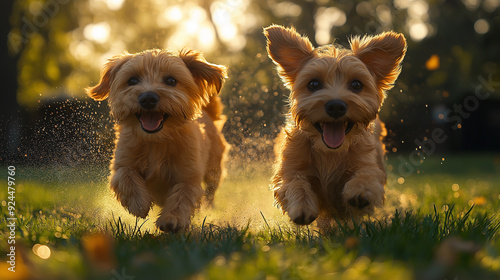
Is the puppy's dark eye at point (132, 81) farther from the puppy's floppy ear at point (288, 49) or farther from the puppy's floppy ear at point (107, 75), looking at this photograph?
the puppy's floppy ear at point (288, 49)

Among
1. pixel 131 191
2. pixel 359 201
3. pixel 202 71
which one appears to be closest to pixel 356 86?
pixel 359 201

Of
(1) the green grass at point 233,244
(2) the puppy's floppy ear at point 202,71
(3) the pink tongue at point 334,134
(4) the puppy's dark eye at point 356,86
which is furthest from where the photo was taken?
(2) the puppy's floppy ear at point 202,71

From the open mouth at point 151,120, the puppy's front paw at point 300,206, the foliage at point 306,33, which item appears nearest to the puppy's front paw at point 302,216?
the puppy's front paw at point 300,206

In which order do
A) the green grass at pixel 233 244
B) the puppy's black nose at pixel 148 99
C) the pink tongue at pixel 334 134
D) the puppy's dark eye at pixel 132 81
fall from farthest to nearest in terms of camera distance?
1. the puppy's dark eye at pixel 132 81
2. the puppy's black nose at pixel 148 99
3. the pink tongue at pixel 334 134
4. the green grass at pixel 233 244

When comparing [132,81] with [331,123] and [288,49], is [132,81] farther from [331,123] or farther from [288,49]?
[331,123]

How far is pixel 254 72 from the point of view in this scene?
30.1ft

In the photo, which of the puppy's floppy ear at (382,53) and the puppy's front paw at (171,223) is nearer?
the puppy's front paw at (171,223)

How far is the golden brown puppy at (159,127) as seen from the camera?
157 inches

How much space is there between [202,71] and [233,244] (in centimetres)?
211

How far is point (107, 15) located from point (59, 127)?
16.4m

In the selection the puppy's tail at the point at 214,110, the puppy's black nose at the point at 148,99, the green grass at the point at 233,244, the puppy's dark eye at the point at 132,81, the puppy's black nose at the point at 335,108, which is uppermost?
the puppy's tail at the point at 214,110

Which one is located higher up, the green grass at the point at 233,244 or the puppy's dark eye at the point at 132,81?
the puppy's dark eye at the point at 132,81

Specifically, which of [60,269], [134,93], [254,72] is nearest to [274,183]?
[134,93]

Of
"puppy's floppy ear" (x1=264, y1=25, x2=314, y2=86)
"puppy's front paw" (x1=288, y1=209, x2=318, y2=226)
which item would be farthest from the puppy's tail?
"puppy's front paw" (x1=288, y1=209, x2=318, y2=226)
